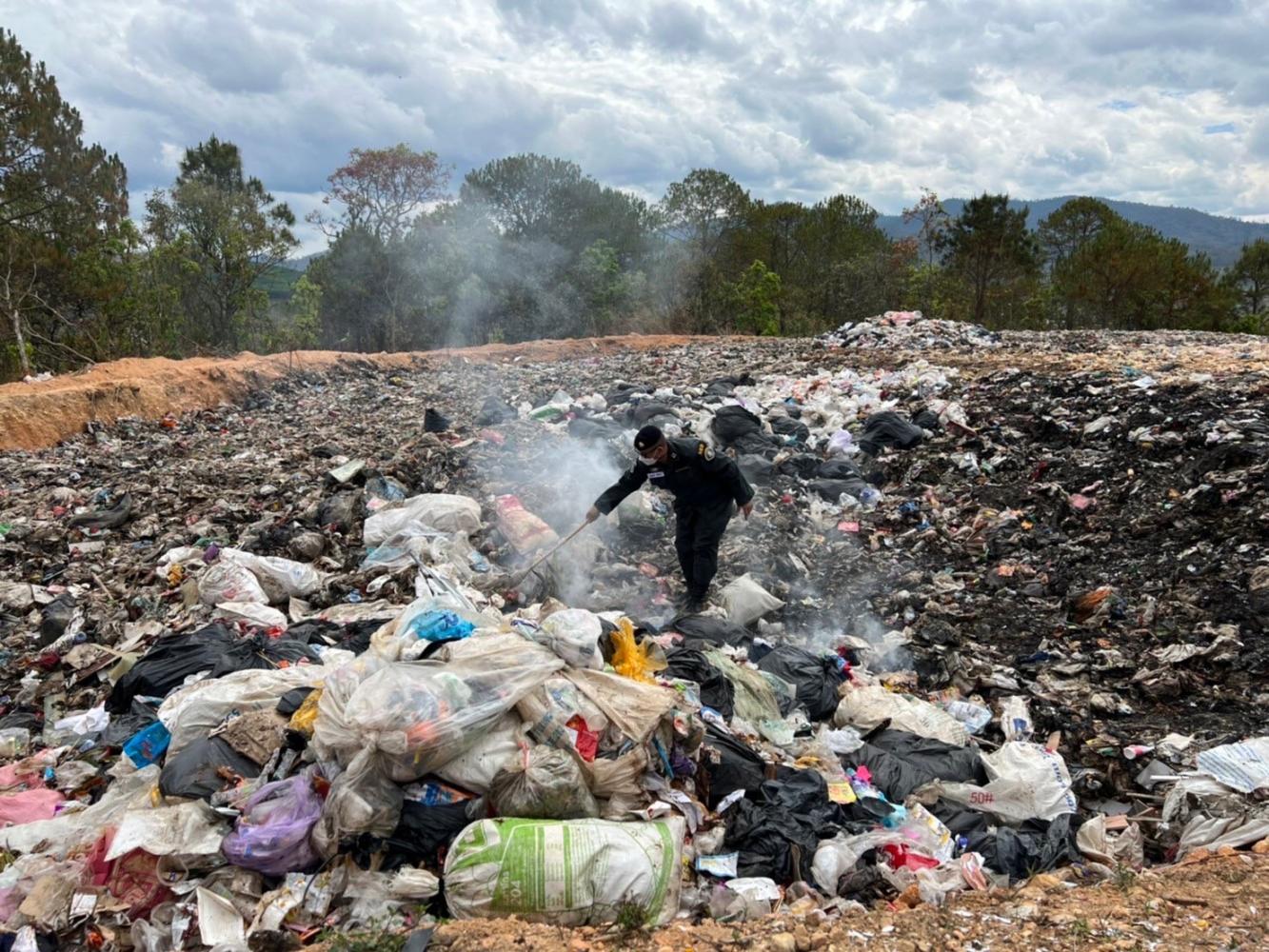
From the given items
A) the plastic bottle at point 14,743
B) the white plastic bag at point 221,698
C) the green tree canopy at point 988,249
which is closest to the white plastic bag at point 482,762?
the white plastic bag at point 221,698

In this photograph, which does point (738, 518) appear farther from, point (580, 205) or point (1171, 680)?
point (580, 205)

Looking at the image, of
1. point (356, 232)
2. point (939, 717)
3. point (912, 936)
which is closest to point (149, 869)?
point (912, 936)

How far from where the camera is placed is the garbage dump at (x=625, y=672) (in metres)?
2.16

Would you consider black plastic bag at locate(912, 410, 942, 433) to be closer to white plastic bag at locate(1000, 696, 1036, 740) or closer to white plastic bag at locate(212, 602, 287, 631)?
white plastic bag at locate(1000, 696, 1036, 740)

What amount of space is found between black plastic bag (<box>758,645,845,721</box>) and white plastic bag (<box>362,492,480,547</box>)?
2.28 metres

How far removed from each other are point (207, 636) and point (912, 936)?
300cm

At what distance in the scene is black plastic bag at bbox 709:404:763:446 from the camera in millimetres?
7133

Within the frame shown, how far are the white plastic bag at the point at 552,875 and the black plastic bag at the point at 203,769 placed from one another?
33.6 inches

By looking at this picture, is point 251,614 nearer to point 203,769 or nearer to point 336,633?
point 336,633

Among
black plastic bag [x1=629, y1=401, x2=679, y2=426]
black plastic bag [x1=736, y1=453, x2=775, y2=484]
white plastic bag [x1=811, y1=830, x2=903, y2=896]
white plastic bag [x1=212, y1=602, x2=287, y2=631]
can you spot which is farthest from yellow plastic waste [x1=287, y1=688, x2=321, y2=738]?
black plastic bag [x1=629, y1=401, x2=679, y2=426]

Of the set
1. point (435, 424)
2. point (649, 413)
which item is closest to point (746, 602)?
point (649, 413)

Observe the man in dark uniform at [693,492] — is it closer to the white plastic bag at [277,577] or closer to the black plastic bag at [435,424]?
the white plastic bag at [277,577]

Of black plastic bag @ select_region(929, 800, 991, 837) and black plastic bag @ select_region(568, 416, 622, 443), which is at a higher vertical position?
black plastic bag @ select_region(568, 416, 622, 443)

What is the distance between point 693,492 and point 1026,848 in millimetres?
2438
